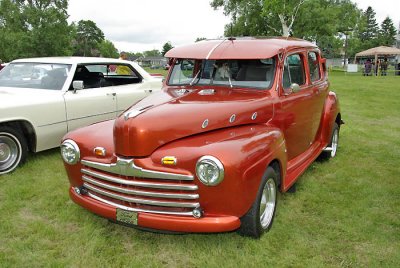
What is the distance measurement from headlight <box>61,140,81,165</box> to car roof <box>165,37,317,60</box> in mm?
1678

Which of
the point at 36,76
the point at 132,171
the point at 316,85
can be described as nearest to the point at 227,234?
the point at 132,171

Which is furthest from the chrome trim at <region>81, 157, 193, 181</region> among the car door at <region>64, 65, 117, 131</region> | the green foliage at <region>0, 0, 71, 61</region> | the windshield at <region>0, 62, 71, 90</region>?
the green foliage at <region>0, 0, 71, 61</region>

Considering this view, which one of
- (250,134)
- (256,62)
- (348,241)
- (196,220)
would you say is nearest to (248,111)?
(250,134)

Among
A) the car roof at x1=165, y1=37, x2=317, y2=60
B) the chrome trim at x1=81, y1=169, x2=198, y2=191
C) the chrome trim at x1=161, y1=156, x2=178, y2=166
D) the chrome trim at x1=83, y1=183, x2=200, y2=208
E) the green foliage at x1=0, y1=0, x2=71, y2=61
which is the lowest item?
the chrome trim at x1=83, y1=183, x2=200, y2=208

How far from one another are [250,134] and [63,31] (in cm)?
4324

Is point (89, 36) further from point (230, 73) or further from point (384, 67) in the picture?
point (230, 73)

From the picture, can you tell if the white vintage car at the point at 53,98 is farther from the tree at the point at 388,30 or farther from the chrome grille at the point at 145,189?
the tree at the point at 388,30

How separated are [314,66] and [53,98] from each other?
3.87 metres

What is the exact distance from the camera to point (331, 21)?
35.9m

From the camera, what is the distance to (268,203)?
379 cm

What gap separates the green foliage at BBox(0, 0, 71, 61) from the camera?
39.4 meters

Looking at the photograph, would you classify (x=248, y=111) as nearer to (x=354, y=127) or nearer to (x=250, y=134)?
(x=250, y=134)

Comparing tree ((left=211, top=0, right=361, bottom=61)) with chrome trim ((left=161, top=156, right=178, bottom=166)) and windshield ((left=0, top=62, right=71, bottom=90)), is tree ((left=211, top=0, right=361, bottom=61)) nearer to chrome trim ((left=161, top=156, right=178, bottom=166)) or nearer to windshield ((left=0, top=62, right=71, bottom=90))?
windshield ((left=0, top=62, right=71, bottom=90))

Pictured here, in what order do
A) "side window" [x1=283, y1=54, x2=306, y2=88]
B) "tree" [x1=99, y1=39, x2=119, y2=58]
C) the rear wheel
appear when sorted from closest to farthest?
"side window" [x1=283, y1=54, x2=306, y2=88] → the rear wheel → "tree" [x1=99, y1=39, x2=119, y2=58]
